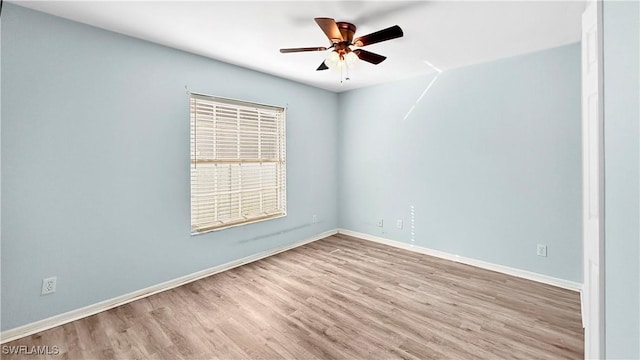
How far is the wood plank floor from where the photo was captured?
195cm

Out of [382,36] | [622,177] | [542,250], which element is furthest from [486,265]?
[382,36]

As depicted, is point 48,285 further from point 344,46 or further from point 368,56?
point 368,56

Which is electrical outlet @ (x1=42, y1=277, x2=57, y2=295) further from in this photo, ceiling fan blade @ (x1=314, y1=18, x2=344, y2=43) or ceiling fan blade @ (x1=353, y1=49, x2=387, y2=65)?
ceiling fan blade @ (x1=353, y1=49, x2=387, y2=65)

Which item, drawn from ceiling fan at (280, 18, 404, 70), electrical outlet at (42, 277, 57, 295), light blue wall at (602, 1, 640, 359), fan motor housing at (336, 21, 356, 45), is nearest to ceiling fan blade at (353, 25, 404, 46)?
ceiling fan at (280, 18, 404, 70)

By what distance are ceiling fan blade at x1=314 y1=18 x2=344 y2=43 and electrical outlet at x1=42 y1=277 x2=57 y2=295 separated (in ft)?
9.80

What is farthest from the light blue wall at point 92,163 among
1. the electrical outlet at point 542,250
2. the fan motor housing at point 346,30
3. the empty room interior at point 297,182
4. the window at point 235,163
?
the electrical outlet at point 542,250

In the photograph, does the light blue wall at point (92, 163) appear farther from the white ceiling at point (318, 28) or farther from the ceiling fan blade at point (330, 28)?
the ceiling fan blade at point (330, 28)

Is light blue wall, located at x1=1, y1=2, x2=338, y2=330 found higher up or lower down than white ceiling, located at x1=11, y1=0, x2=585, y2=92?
lower down

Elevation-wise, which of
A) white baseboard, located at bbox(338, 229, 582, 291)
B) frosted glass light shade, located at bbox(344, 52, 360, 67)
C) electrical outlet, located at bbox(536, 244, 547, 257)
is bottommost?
white baseboard, located at bbox(338, 229, 582, 291)

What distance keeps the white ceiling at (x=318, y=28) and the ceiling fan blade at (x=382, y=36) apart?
0.23 m

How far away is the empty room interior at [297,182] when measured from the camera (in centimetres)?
191

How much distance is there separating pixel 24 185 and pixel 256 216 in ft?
7.49

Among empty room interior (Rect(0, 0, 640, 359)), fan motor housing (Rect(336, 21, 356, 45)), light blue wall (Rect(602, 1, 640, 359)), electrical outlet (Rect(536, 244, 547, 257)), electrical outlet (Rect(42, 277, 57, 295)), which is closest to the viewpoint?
light blue wall (Rect(602, 1, 640, 359))

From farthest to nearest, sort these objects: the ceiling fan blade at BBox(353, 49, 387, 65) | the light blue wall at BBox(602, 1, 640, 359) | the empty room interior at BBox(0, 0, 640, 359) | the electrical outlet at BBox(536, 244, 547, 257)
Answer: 1. the electrical outlet at BBox(536, 244, 547, 257)
2. the ceiling fan blade at BBox(353, 49, 387, 65)
3. the empty room interior at BBox(0, 0, 640, 359)
4. the light blue wall at BBox(602, 1, 640, 359)
